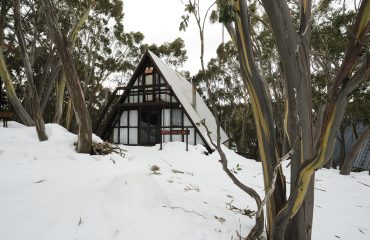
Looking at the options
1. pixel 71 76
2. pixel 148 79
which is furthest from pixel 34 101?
pixel 148 79

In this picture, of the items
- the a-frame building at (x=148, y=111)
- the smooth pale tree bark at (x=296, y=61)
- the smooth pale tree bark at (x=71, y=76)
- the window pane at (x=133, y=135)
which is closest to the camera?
the smooth pale tree bark at (x=296, y=61)

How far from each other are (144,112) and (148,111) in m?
0.30

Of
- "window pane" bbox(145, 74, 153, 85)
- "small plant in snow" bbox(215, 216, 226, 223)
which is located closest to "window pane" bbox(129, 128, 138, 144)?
"window pane" bbox(145, 74, 153, 85)

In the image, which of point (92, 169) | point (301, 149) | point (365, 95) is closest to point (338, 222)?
point (301, 149)

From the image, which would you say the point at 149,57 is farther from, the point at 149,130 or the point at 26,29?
the point at 26,29

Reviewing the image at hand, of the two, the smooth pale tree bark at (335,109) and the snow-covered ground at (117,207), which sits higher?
the smooth pale tree bark at (335,109)

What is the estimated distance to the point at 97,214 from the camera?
125 inches

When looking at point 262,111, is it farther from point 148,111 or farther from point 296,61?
point 148,111

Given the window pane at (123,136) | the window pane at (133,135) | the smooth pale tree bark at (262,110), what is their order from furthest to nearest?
the window pane at (123,136)
the window pane at (133,135)
the smooth pale tree bark at (262,110)

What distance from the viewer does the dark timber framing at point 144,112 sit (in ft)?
47.5

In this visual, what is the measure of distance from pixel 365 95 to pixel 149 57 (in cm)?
1153

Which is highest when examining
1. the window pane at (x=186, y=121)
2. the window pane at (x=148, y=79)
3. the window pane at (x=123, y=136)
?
the window pane at (x=148, y=79)

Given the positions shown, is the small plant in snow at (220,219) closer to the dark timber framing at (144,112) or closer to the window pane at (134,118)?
the dark timber framing at (144,112)

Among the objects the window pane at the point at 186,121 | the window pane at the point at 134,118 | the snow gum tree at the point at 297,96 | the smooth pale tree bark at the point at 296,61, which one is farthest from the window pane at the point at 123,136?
the smooth pale tree bark at the point at 296,61
